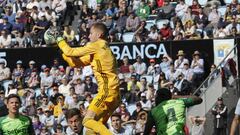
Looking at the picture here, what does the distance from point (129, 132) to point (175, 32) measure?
761 centimetres

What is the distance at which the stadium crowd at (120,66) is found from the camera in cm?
2394

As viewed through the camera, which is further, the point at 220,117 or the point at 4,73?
the point at 4,73

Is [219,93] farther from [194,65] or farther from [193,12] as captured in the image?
[193,12]

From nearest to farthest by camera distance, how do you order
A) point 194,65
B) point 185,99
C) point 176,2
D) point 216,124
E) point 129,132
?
1. point 185,99
2. point 129,132
3. point 216,124
4. point 194,65
5. point 176,2

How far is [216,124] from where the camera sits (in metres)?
21.4

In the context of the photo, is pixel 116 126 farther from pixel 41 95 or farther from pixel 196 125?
pixel 41 95

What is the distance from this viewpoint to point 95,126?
13.1 m

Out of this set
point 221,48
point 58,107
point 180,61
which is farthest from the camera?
point 180,61

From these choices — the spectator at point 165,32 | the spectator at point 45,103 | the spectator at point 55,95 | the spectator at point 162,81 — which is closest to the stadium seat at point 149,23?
the spectator at point 165,32

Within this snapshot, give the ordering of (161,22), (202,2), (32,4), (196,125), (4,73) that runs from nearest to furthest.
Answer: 1. (196,125)
2. (161,22)
3. (4,73)
4. (202,2)
5. (32,4)

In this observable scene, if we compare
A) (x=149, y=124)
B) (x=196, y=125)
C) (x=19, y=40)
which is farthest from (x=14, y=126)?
(x=19, y=40)

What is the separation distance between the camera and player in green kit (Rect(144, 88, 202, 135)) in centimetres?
1207

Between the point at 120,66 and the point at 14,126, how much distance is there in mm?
13653

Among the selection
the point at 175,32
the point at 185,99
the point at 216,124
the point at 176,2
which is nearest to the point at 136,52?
the point at 175,32
